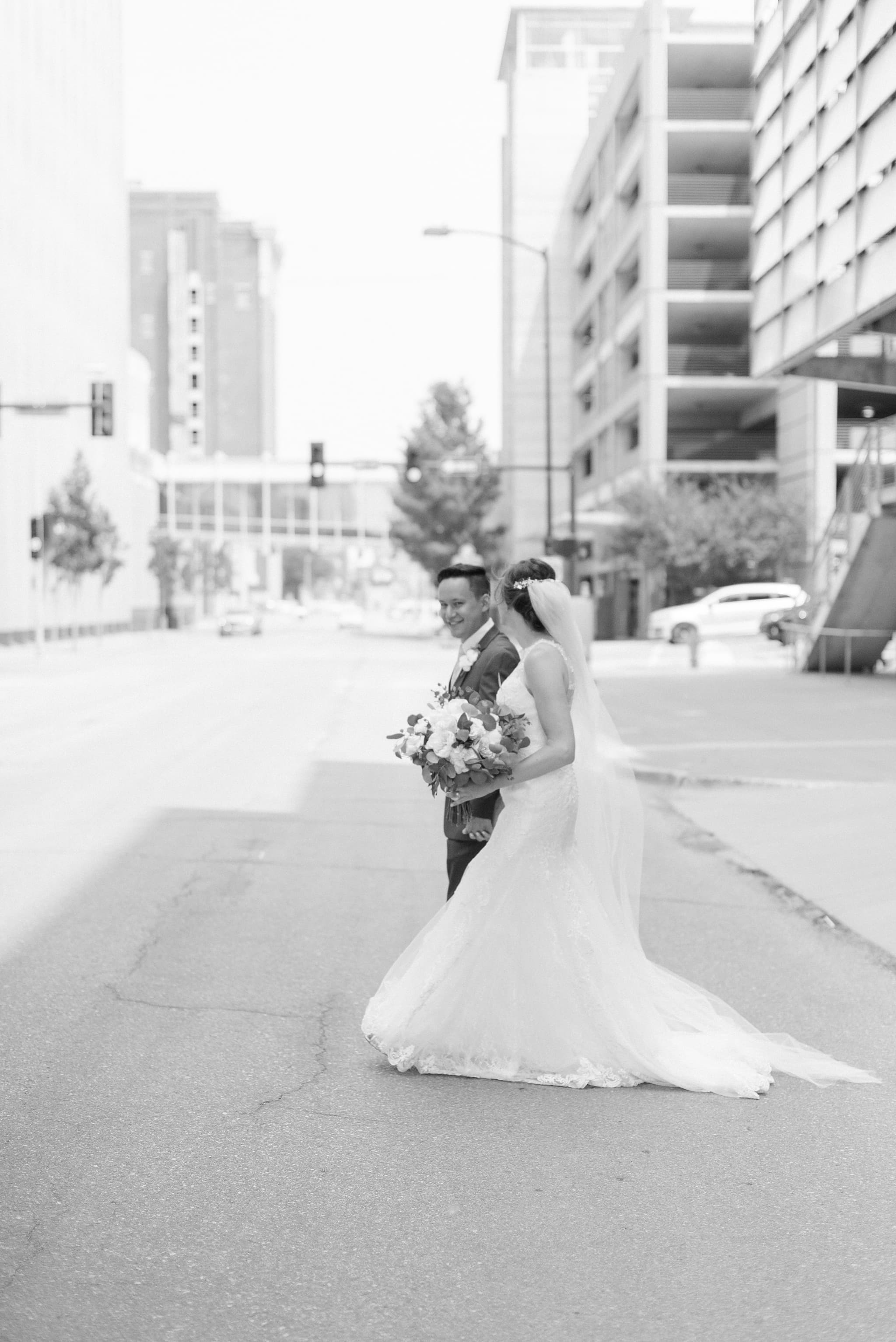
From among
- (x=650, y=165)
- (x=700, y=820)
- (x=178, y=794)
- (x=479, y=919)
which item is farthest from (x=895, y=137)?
(x=650, y=165)

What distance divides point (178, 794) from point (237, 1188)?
9.60m

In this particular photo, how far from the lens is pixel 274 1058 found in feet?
18.8

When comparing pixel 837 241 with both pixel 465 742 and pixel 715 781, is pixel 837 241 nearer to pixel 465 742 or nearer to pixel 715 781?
pixel 715 781

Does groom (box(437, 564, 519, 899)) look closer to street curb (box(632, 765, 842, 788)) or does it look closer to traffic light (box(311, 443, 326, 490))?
street curb (box(632, 765, 842, 788))

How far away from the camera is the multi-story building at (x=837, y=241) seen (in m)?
22.8

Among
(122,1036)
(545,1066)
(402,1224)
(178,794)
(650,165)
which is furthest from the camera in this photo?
(650,165)

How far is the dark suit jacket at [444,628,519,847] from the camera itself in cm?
589

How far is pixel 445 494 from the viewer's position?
77.6 m

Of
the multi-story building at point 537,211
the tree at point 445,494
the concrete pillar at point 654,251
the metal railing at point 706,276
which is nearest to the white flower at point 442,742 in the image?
the concrete pillar at point 654,251

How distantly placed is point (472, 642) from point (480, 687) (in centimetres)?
36

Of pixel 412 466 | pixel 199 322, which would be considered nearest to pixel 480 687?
pixel 412 466

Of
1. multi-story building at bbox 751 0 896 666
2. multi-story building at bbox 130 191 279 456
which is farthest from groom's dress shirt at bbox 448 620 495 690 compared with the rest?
multi-story building at bbox 130 191 279 456

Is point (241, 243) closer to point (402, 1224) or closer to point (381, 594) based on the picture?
point (381, 594)

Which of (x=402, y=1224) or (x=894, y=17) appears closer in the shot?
(x=402, y=1224)
